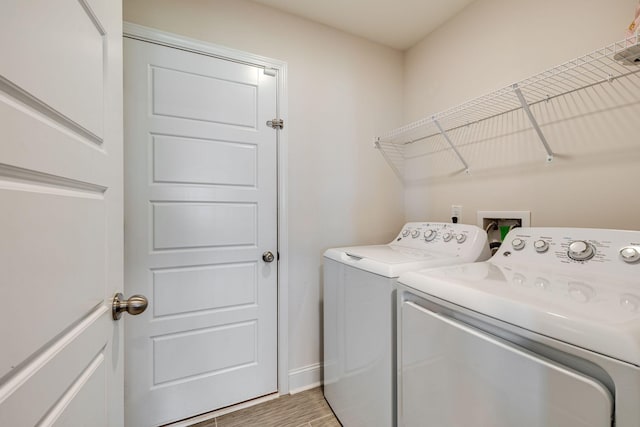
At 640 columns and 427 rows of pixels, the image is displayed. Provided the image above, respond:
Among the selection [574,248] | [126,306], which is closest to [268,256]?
[126,306]

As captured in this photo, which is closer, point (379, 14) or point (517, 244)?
point (517, 244)

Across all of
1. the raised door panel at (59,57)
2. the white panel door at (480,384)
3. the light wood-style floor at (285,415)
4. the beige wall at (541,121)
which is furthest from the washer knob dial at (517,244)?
the raised door panel at (59,57)

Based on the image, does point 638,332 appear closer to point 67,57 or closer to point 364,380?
point 364,380

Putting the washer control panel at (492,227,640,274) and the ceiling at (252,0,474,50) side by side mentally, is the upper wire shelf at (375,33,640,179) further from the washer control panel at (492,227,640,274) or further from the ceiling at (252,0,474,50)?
the ceiling at (252,0,474,50)

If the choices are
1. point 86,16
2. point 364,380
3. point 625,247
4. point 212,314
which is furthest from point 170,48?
point 625,247

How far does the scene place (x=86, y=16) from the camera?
604mm

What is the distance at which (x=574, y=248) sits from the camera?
102 cm

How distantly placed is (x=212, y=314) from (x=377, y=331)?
1.00 m

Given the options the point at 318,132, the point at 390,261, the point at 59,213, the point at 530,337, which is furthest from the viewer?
the point at 318,132

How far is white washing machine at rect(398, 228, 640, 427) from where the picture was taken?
538 millimetres

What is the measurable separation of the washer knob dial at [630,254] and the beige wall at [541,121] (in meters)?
0.31

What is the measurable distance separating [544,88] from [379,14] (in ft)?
3.70

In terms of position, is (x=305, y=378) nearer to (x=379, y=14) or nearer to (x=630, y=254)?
(x=630, y=254)

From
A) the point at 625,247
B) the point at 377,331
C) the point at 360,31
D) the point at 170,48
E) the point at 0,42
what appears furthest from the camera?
the point at 360,31
